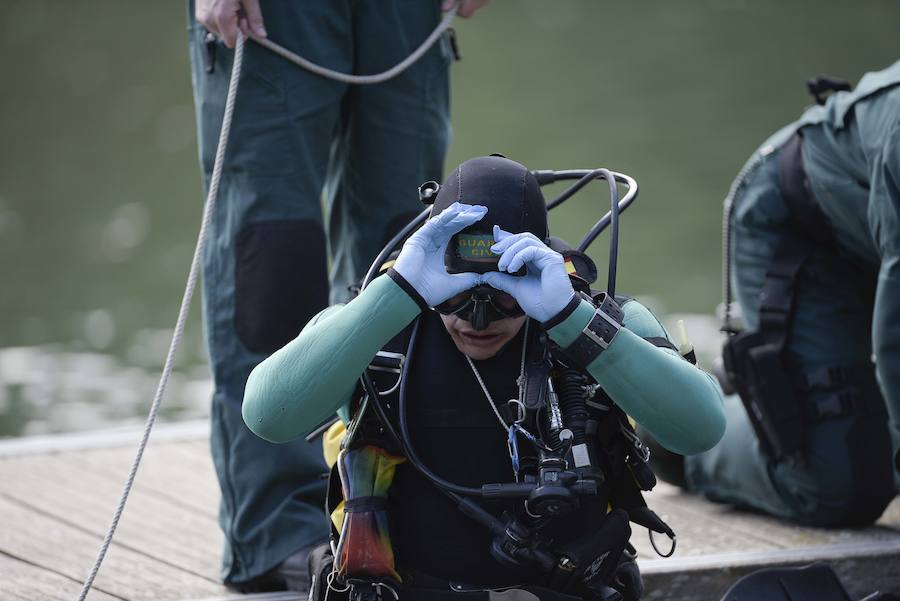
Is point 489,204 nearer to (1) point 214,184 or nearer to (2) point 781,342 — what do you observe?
(1) point 214,184

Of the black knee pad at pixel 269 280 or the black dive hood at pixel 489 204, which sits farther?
the black knee pad at pixel 269 280

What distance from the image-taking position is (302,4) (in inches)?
121

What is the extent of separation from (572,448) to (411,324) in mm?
411

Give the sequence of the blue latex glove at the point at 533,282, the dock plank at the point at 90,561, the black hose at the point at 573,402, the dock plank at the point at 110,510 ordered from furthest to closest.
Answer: the dock plank at the point at 110,510
the dock plank at the point at 90,561
the black hose at the point at 573,402
the blue latex glove at the point at 533,282

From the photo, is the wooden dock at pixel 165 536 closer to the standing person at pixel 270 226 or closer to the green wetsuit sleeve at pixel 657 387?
the standing person at pixel 270 226

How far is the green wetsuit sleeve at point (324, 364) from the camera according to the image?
2.39m

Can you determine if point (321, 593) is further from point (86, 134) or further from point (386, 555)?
point (86, 134)

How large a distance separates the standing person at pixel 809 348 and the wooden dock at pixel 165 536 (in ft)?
0.34

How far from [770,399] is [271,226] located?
1.50 m

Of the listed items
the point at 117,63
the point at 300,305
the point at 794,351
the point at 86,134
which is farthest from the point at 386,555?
the point at 117,63

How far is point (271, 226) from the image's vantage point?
307 cm

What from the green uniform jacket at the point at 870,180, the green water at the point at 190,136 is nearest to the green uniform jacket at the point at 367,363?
the green uniform jacket at the point at 870,180

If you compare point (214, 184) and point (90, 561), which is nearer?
point (214, 184)

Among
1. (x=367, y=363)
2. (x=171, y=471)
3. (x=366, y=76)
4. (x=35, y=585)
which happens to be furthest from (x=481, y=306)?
(x=171, y=471)
